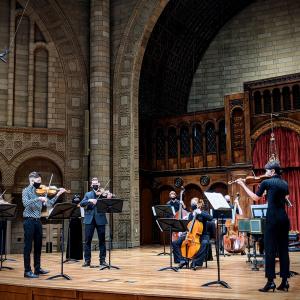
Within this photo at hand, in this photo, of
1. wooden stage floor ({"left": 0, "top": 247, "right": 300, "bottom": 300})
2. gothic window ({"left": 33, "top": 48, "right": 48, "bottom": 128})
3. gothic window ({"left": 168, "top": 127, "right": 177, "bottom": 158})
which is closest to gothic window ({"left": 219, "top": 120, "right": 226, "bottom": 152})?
gothic window ({"left": 168, "top": 127, "right": 177, "bottom": 158})

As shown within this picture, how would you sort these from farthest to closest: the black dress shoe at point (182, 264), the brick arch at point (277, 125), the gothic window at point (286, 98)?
the gothic window at point (286, 98)
the brick arch at point (277, 125)
the black dress shoe at point (182, 264)

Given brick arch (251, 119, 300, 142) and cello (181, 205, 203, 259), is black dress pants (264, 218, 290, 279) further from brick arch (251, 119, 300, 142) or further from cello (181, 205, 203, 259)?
brick arch (251, 119, 300, 142)

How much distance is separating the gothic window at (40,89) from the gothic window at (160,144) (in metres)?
4.82

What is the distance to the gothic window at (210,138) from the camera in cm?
1965

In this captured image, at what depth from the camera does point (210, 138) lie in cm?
1978

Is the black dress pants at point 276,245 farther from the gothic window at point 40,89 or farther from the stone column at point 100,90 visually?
the gothic window at point 40,89

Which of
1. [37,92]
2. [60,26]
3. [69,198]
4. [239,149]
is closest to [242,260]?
[239,149]

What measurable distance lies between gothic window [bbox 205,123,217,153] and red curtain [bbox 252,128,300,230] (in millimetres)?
2244

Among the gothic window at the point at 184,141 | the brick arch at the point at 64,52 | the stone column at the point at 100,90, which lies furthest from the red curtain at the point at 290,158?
the brick arch at the point at 64,52

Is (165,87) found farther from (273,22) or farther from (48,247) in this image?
(48,247)

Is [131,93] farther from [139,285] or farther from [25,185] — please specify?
[139,285]

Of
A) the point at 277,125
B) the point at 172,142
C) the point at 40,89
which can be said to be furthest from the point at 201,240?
the point at 40,89

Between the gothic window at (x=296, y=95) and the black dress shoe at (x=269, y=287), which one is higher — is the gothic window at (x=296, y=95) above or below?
above

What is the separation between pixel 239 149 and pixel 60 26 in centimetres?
853
